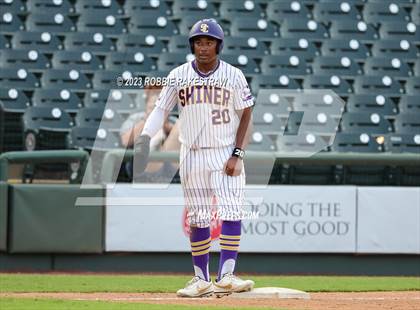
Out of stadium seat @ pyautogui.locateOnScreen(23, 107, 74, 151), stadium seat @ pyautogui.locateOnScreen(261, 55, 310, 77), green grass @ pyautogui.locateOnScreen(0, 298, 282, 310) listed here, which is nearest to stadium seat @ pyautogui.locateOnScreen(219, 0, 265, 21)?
stadium seat @ pyautogui.locateOnScreen(261, 55, 310, 77)

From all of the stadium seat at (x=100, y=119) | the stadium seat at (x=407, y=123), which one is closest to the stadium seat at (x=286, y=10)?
the stadium seat at (x=407, y=123)

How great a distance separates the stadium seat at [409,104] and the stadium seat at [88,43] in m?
4.46

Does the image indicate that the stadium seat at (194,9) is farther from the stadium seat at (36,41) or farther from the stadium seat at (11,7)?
the stadium seat at (11,7)

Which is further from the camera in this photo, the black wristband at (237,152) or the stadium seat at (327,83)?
the stadium seat at (327,83)

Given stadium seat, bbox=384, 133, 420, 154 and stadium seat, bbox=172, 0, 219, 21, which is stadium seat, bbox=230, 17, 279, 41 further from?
stadium seat, bbox=384, 133, 420, 154

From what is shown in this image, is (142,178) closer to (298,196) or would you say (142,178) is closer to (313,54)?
(298,196)

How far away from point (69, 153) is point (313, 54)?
5.57 metres

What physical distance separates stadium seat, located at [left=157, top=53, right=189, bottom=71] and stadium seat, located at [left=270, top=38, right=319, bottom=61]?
1515 millimetres

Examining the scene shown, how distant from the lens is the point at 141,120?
35.1 ft

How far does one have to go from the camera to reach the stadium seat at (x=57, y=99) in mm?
12914

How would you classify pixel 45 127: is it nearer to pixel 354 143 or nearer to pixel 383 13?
pixel 354 143

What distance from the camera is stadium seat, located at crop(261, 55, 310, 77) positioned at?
13.7 metres

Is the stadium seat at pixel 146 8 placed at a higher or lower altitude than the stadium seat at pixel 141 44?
higher

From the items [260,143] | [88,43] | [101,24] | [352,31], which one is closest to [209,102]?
[260,143]
